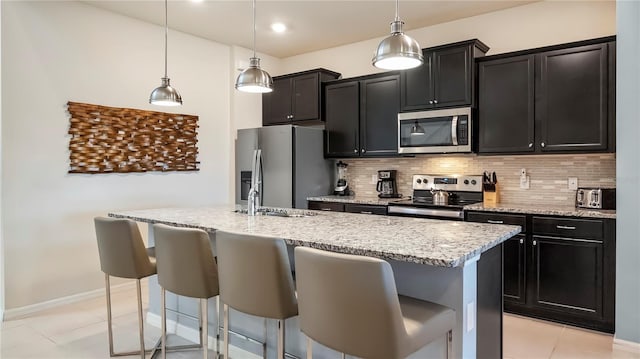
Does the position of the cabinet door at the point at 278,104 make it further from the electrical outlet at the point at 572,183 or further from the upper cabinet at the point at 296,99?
the electrical outlet at the point at 572,183

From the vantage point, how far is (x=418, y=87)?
4.29 m

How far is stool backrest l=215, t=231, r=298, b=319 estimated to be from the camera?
1837 mm

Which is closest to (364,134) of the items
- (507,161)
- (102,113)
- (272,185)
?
(272,185)

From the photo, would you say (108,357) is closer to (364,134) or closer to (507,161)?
(364,134)

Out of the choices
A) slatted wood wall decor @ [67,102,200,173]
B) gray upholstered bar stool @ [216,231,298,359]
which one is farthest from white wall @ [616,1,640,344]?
slatted wood wall decor @ [67,102,200,173]

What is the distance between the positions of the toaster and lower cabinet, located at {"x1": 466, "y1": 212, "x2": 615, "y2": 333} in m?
0.33

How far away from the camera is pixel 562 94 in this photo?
352 cm

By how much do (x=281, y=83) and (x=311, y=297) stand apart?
4.21 metres

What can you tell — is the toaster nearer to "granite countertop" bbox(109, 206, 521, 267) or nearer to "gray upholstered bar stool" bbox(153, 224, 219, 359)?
"granite countertop" bbox(109, 206, 521, 267)

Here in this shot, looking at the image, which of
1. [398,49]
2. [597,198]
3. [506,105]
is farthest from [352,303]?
[506,105]

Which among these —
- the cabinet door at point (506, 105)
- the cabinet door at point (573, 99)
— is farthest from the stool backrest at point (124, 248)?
the cabinet door at point (573, 99)

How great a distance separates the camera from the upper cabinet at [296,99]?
515cm

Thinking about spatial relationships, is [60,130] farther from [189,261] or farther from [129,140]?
[189,261]

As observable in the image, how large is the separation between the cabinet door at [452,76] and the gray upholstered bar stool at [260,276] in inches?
110
